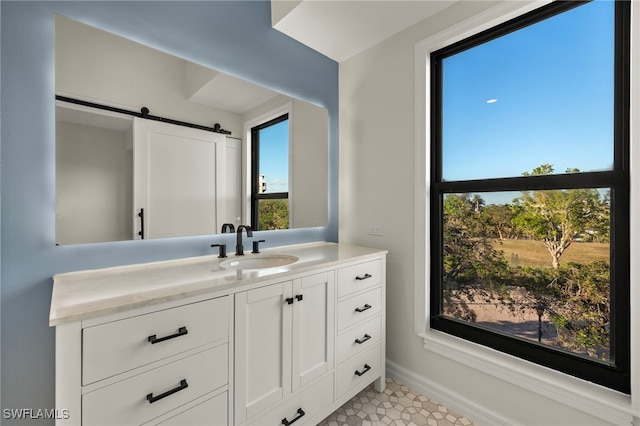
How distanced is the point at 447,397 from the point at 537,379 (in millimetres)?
540

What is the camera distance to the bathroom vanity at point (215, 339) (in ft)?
2.78

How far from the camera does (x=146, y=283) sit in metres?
1.11

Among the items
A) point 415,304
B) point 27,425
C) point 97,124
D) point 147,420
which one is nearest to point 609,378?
point 415,304

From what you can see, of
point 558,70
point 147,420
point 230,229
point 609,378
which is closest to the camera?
point 147,420

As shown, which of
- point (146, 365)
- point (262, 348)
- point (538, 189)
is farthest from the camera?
point (538, 189)

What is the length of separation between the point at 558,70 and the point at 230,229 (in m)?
1.98

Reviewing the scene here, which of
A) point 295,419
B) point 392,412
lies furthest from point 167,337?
point 392,412

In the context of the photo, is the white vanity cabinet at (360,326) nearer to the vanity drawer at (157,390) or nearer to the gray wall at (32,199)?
the vanity drawer at (157,390)

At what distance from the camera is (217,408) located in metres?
1.10

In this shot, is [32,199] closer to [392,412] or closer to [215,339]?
[215,339]

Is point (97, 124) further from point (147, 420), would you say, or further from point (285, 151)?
point (147, 420)

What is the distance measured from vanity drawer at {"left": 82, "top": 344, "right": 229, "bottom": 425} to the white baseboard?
4.43 ft

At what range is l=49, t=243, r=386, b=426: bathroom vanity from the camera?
0.85 meters

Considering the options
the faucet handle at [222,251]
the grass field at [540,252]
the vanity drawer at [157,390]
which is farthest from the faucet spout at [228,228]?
the grass field at [540,252]
